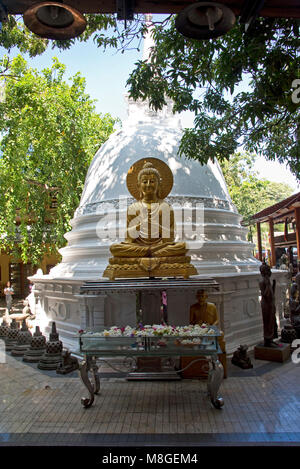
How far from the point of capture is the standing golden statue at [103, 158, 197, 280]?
6559 mm

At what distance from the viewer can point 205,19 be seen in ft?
11.6

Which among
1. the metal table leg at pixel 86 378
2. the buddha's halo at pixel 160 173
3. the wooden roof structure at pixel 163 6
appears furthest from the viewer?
the buddha's halo at pixel 160 173

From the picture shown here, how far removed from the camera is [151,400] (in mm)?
5480

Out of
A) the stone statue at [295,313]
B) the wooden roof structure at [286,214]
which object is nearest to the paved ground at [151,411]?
the stone statue at [295,313]

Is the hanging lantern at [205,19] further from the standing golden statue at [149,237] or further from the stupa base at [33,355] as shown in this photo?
the stupa base at [33,355]

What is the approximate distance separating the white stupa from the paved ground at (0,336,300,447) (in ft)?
5.08

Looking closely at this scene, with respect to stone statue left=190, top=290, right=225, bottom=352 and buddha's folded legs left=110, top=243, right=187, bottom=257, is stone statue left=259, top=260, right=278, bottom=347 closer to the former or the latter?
stone statue left=190, top=290, right=225, bottom=352

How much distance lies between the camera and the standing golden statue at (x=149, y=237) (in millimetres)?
6559

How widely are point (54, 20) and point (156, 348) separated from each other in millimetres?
4225

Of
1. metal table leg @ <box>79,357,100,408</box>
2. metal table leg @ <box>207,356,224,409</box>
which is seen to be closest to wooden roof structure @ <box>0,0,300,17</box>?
metal table leg @ <box>207,356,224,409</box>

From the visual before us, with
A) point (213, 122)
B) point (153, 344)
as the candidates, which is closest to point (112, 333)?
point (153, 344)

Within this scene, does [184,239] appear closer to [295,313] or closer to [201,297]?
[201,297]

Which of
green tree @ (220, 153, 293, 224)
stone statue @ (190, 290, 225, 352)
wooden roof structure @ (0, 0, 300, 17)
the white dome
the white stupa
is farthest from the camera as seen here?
green tree @ (220, 153, 293, 224)

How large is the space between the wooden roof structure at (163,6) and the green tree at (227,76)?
4.93 feet
